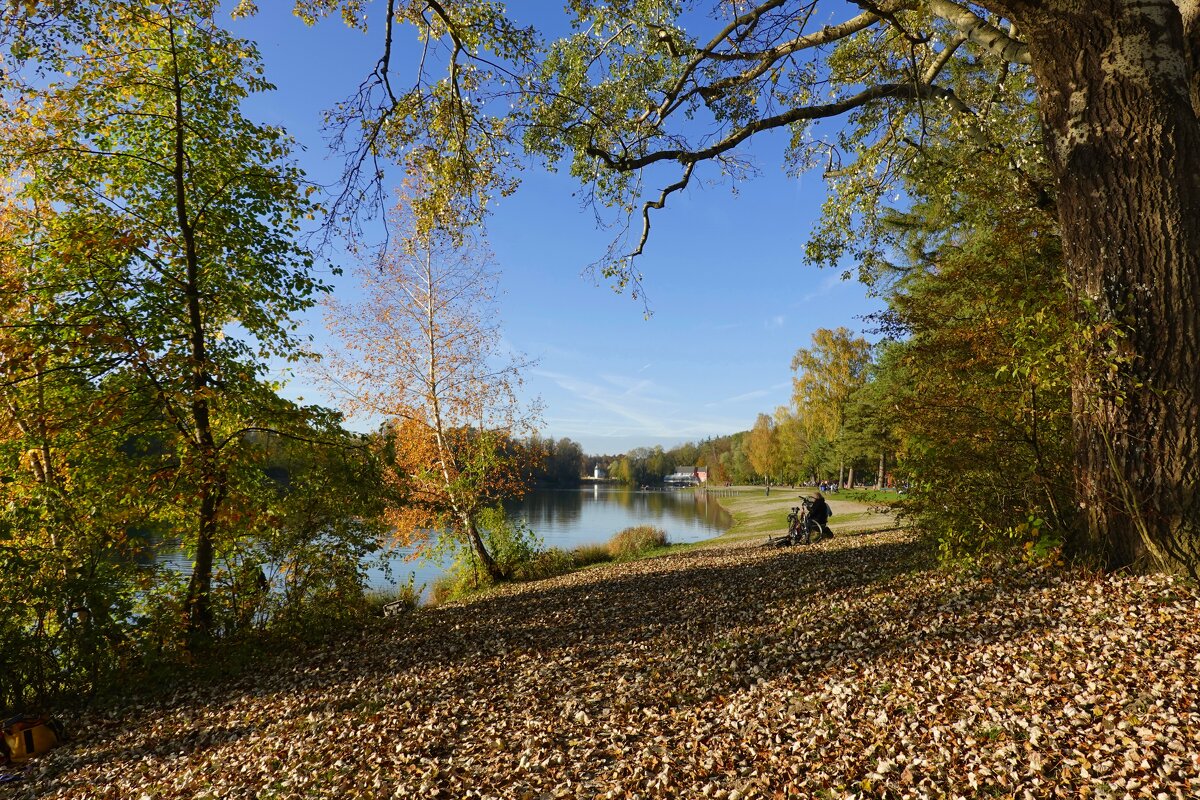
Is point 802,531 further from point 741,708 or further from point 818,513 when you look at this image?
point 741,708

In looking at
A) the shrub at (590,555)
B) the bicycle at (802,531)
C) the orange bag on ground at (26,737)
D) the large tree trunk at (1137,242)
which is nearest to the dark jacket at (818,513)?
the bicycle at (802,531)

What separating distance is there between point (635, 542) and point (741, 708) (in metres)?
17.0

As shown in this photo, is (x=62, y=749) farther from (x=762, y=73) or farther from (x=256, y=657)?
(x=762, y=73)

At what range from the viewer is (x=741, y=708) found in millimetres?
4203

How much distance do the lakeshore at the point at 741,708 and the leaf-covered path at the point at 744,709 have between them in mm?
19

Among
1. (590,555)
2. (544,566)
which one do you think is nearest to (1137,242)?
(544,566)

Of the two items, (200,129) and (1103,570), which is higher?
(200,129)

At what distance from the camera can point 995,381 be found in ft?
20.9

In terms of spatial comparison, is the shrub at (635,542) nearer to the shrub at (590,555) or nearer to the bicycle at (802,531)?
the shrub at (590,555)

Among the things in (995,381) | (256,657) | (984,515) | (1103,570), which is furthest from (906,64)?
(256,657)

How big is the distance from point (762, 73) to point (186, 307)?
9034 millimetres

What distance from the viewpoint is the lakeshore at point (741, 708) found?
3109mm

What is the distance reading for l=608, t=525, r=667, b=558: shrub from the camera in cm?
1983

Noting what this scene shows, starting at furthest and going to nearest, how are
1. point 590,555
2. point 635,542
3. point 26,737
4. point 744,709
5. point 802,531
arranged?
point 635,542, point 590,555, point 802,531, point 26,737, point 744,709
